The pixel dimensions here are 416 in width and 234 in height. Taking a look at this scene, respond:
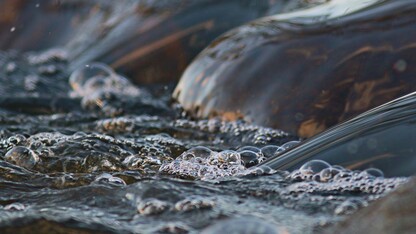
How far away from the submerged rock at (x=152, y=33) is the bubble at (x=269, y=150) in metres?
1.77

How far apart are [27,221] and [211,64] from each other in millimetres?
2000

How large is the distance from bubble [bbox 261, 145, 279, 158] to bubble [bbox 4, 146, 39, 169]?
2.30 ft

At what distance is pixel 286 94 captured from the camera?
3.28 meters

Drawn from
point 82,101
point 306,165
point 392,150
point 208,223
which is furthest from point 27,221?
point 82,101

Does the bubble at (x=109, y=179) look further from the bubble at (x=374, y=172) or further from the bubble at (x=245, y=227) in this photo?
the bubble at (x=245, y=227)

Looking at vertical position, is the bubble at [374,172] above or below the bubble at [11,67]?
below

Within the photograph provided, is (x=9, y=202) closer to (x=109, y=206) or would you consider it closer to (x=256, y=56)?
(x=109, y=206)

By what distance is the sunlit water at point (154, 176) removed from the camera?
6.01 feet

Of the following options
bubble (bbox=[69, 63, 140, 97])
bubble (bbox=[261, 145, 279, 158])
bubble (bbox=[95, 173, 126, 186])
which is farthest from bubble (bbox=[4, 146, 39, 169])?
bubble (bbox=[69, 63, 140, 97])

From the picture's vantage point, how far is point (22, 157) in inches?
104

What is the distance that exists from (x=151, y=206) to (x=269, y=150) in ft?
2.98

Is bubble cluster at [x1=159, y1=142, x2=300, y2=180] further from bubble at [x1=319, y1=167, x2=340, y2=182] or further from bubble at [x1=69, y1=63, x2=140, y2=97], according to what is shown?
bubble at [x1=69, y1=63, x2=140, y2=97]

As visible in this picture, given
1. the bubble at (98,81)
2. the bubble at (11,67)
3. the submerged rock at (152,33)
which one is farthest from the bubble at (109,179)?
the bubble at (11,67)

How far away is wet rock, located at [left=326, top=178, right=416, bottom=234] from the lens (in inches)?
55.6
